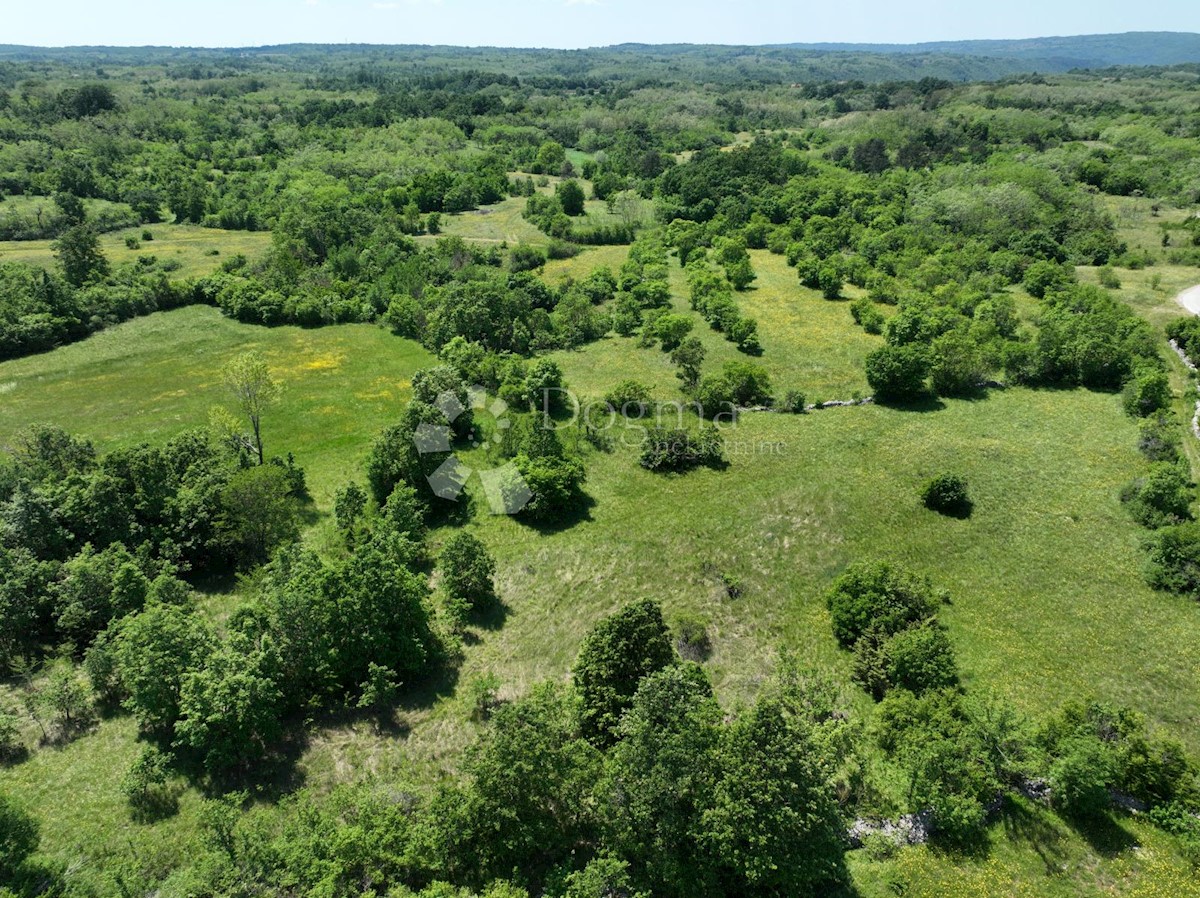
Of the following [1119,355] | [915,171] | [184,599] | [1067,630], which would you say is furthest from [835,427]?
[915,171]

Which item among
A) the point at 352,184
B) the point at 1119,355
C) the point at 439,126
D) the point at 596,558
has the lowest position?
the point at 596,558

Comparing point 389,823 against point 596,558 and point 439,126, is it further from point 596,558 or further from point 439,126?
point 439,126

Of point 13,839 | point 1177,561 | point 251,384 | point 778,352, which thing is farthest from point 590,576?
point 778,352

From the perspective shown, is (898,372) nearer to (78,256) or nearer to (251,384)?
(251,384)

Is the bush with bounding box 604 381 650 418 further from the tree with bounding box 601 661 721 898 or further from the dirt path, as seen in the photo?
the dirt path

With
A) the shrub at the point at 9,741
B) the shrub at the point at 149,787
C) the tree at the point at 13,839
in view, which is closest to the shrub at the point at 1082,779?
the shrub at the point at 149,787

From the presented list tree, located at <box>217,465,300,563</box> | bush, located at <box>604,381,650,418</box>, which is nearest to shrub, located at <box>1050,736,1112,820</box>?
bush, located at <box>604,381,650,418</box>

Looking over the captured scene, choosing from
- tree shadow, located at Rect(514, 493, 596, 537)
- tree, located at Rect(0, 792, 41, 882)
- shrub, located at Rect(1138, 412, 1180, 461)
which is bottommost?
tree shadow, located at Rect(514, 493, 596, 537)
